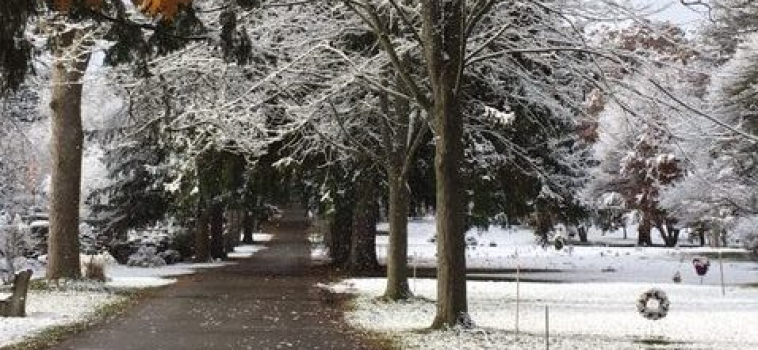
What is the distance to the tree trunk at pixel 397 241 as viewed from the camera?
18.6 m

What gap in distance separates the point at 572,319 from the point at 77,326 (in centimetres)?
804

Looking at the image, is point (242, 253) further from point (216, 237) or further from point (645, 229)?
point (645, 229)

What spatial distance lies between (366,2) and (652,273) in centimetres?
2411

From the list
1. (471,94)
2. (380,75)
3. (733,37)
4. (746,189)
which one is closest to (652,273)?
(746,189)

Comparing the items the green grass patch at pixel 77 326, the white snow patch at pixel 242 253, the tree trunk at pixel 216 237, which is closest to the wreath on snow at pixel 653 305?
the green grass patch at pixel 77 326

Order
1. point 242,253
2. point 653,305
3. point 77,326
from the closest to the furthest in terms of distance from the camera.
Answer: point 77,326, point 653,305, point 242,253

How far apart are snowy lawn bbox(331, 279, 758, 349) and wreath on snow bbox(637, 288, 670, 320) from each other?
27cm

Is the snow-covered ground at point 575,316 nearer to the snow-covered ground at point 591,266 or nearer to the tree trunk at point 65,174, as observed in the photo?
the snow-covered ground at point 591,266

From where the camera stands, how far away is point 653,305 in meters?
14.5

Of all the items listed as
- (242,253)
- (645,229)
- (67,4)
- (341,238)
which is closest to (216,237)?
(242,253)

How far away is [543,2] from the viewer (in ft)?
49.3

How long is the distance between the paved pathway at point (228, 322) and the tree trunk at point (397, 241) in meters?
1.29

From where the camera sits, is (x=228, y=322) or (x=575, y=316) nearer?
(x=228, y=322)

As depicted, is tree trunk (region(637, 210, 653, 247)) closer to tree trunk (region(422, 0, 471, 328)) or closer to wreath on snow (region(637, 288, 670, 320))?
wreath on snow (region(637, 288, 670, 320))
